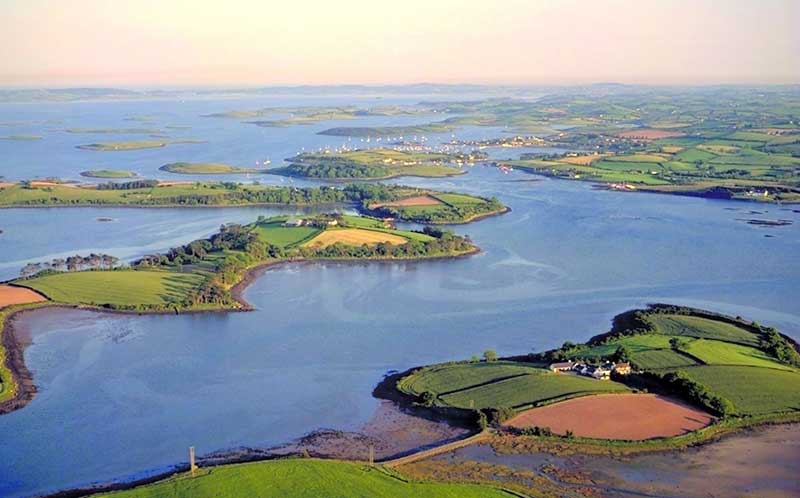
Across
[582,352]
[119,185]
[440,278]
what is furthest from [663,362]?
[119,185]

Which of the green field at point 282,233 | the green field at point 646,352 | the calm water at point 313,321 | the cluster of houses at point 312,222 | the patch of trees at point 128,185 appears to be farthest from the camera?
the patch of trees at point 128,185

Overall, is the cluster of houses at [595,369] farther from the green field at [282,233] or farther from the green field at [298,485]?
the green field at [282,233]

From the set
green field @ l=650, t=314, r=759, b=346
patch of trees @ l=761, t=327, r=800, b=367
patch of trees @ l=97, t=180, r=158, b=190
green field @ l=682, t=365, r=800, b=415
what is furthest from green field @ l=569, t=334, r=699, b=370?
patch of trees @ l=97, t=180, r=158, b=190

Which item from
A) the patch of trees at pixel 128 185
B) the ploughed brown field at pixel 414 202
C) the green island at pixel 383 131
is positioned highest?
the green island at pixel 383 131

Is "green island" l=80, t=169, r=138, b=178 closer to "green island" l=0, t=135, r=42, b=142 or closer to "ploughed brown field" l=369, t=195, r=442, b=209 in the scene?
"ploughed brown field" l=369, t=195, r=442, b=209

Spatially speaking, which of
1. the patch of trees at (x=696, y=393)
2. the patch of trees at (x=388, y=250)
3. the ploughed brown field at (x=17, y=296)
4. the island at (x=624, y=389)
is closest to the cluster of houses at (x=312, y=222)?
the patch of trees at (x=388, y=250)

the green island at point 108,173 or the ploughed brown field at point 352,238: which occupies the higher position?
the green island at point 108,173
